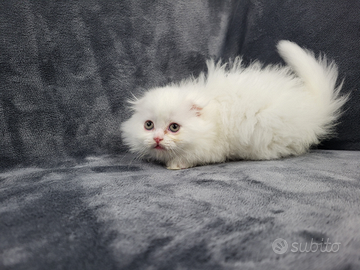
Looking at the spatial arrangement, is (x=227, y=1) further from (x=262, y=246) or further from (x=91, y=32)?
(x=262, y=246)

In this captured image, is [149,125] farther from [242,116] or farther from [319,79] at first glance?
[319,79]

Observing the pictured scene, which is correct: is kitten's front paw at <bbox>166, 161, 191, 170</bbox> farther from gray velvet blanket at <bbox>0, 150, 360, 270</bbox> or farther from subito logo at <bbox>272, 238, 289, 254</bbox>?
subito logo at <bbox>272, 238, 289, 254</bbox>

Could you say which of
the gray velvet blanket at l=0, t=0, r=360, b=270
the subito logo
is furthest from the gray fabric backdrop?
the subito logo

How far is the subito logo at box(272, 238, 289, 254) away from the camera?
0.63 metres

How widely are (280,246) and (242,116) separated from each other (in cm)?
80

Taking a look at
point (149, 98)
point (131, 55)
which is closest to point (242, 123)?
point (149, 98)

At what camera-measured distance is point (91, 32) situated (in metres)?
1.53

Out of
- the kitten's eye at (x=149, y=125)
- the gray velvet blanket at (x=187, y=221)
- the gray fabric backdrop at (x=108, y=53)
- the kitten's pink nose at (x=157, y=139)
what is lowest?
the gray velvet blanket at (x=187, y=221)

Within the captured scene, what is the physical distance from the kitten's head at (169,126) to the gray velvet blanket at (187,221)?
239 millimetres

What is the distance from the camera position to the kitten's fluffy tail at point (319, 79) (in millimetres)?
1410

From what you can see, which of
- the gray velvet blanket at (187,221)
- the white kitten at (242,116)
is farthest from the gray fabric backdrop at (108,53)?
the gray velvet blanket at (187,221)

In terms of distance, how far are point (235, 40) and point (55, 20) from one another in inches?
42.5

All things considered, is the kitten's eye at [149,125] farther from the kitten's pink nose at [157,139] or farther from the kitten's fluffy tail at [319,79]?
the kitten's fluffy tail at [319,79]

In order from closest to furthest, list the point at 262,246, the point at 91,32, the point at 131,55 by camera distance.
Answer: the point at 262,246 → the point at 91,32 → the point at 131,55
